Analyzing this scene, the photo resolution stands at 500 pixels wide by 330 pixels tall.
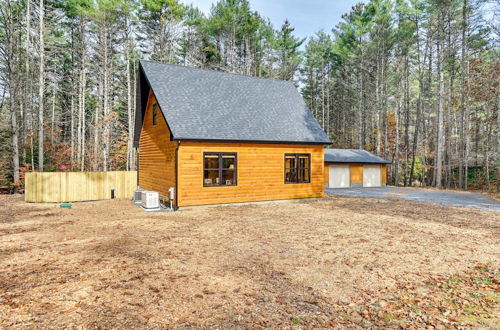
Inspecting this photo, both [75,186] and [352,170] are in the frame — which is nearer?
[75,186]

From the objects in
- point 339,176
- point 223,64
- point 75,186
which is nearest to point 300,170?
point 339,176

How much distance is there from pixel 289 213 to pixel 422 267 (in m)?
5.88

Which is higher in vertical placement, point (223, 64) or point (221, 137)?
point (223, 64)

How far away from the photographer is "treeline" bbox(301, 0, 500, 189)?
2180cm

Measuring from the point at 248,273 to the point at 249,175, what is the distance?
819 cm

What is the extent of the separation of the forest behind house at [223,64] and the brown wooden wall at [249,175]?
10.8 meters

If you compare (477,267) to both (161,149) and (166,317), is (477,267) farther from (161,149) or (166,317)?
(161,149)

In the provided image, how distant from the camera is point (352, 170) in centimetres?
2228

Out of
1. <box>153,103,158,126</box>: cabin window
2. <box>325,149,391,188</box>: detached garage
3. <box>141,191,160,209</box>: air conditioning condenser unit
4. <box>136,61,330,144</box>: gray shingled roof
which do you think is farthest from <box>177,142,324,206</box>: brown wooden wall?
<box>325,149,391,188</box>: detached garage

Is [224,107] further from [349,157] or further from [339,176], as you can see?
[349,157]

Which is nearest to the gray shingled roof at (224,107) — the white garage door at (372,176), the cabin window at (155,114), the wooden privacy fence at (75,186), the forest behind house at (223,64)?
the cabin window at (155,114)

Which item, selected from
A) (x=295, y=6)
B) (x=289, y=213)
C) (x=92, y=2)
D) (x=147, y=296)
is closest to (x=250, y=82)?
(x=289, y=213)

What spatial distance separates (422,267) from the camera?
5254 mm

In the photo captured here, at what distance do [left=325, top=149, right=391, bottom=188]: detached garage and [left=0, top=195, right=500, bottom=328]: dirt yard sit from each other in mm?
12167
